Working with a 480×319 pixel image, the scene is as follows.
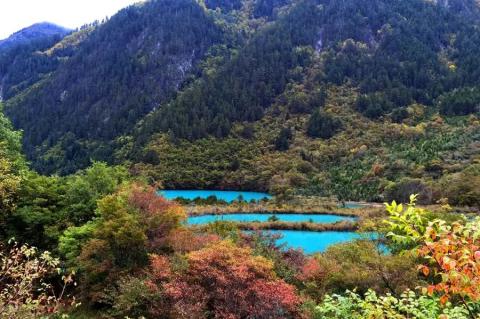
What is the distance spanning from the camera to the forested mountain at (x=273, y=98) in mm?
87188

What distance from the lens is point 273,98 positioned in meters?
120

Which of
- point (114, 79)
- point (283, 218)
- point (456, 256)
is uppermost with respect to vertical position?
point (456, 256)

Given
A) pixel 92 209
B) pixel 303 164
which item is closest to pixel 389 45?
pixel 303 164

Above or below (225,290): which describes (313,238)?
below

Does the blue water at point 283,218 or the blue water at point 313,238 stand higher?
the blue water at point 313,238

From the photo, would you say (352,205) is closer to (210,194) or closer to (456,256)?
(210,194)

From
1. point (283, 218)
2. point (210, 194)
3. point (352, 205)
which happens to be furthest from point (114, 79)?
point (283, 218)

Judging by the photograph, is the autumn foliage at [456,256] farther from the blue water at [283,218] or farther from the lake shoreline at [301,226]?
the blue water at [283,218]

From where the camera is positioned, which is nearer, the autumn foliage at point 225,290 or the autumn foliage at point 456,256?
the autumn foliage at point 456,256

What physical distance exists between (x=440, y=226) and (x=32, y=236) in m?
20.7

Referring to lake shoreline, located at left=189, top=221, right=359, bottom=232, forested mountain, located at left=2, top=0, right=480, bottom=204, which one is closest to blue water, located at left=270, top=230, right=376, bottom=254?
lake shoreline, located at left=189, top=221, right=359, bottom=232

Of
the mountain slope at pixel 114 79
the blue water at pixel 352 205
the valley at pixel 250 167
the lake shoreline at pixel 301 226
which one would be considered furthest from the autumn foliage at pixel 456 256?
the mountain slope at pixel 114 79

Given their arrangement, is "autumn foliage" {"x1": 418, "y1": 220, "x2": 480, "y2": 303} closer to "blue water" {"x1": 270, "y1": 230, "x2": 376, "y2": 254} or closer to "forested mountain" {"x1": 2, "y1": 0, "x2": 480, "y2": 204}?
"blue water" {"x1": 270, "y1": 230, "x2": 376, "y2": 254}

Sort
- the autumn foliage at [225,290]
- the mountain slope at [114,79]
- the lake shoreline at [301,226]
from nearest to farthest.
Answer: the autumn foliage at [225,290] → the lake shoreline at [301,226] → the mountain slope at [114,79]
